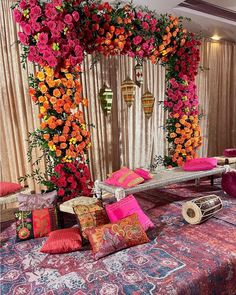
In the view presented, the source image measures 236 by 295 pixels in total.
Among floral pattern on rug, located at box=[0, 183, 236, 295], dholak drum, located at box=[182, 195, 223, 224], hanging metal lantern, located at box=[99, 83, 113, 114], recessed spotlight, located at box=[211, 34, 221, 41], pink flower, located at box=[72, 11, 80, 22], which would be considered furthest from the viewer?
recessed spotlight, located at box=[211, 34, 221, 41]

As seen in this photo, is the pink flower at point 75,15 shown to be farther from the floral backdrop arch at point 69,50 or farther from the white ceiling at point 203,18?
the white ceiling at point 203,18

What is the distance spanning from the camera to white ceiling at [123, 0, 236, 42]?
10.8 feet

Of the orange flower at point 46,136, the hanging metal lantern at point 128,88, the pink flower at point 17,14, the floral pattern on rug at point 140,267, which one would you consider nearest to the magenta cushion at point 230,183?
the floral pattern on rug at point 140,267

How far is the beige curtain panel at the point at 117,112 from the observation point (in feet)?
11.0

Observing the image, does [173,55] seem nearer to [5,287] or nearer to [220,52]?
[220,52]

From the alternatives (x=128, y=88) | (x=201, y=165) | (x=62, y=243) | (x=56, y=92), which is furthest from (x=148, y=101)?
(x=62, y=243)

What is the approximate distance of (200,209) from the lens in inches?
91.4

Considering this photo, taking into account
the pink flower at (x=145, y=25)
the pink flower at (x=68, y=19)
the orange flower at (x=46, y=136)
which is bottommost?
the orange flower at (x=46, y=136)

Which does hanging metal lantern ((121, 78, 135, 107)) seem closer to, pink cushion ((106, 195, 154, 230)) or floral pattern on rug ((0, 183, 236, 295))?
pink cushion ((106, 195, 154, 230))

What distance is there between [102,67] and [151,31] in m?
1.19

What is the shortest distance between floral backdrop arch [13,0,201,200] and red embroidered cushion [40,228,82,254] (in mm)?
685

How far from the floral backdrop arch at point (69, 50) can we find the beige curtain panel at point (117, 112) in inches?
30.4

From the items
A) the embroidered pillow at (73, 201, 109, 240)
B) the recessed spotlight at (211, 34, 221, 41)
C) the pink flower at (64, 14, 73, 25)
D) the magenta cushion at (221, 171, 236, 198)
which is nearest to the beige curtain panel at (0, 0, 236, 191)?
the recessed spotlight at (211, 34, 221, 41)

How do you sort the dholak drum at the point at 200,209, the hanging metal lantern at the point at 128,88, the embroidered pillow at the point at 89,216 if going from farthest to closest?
the hanging metal lantern at the point at 128,88
the dholak drum at the point at 200,209
the embroidered pillow at the point at 89,216
